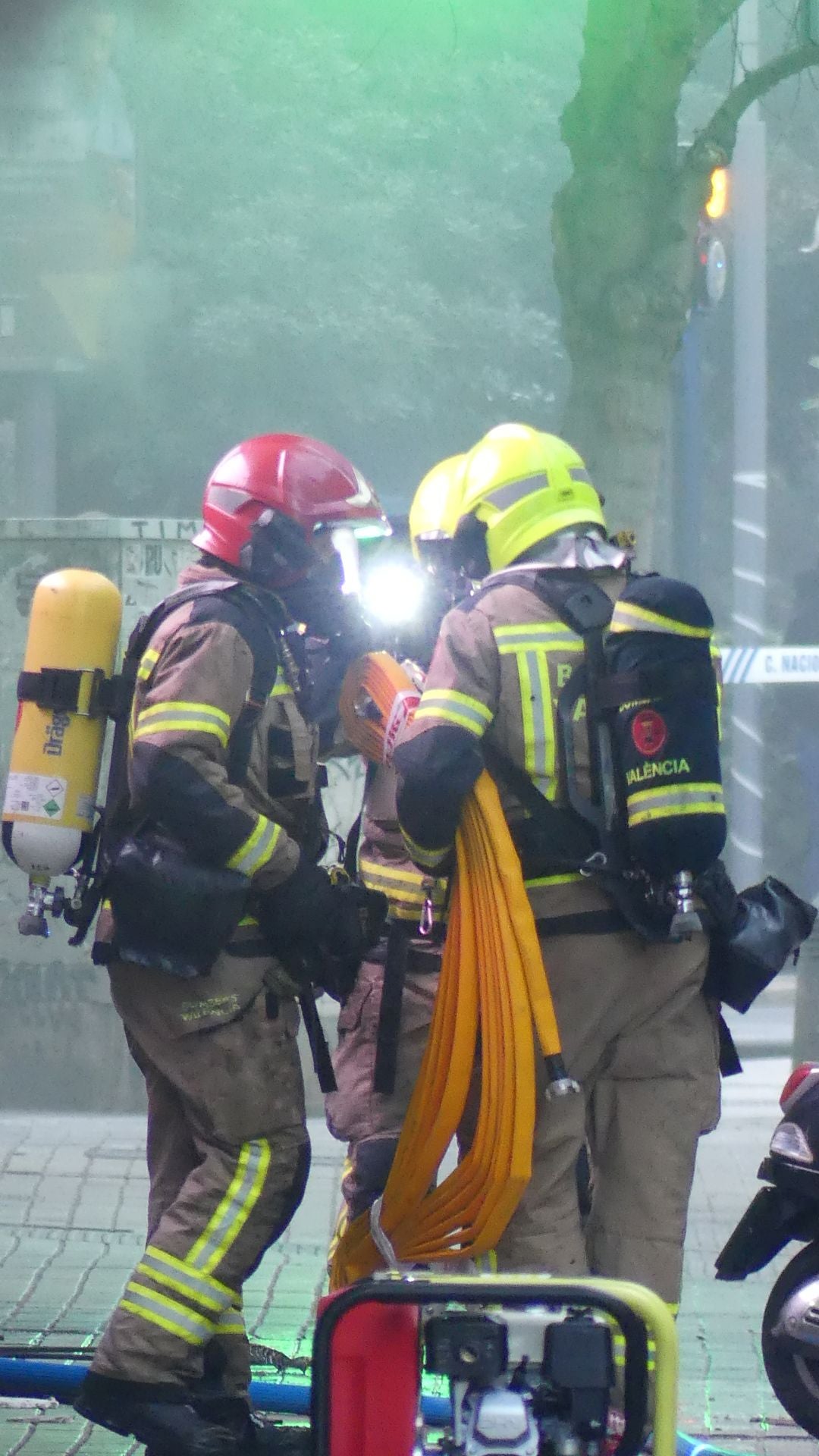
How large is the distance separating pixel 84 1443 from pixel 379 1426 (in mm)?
1754

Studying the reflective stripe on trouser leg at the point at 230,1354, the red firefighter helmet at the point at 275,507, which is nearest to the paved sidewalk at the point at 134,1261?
the reflective stripe on trouser leg at the point at 230,1354

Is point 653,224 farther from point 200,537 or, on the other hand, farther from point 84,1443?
point 84,1443

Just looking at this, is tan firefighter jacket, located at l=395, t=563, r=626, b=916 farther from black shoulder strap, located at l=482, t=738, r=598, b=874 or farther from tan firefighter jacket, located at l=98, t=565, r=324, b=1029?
tan firefighter jacket, located at l=98, t=565, r=324, b=1029

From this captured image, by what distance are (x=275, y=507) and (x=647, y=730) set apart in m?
1.00

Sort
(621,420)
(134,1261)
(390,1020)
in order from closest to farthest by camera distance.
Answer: (390,1020)
(134,1261)
(621,420)

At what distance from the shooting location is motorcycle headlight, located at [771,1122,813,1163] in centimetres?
409

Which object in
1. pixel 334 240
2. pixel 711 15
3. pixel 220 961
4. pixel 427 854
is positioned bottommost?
pixel 220 961

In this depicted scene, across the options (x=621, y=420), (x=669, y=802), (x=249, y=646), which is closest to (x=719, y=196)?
(x=621, y=420)

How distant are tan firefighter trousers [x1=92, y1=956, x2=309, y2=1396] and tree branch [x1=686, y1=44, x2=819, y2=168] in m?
4.07

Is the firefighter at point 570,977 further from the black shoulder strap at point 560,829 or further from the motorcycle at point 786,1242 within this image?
the motorcycle at point 786,1242

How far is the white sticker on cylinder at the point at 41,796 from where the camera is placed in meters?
4.03

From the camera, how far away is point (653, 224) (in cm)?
691

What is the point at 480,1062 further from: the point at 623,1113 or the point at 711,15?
the point at 711,15

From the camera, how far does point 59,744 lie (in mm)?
4066
